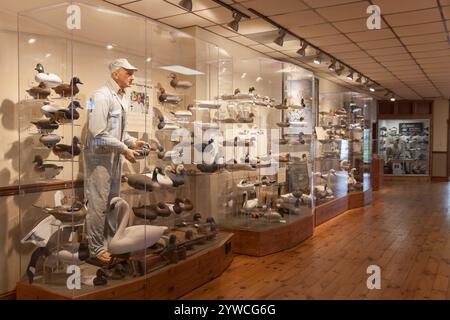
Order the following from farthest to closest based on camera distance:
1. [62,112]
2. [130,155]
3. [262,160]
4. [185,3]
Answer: [262,160], [185,3], [130,155], [62,112]

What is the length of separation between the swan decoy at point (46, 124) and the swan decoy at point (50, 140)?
0.05 m

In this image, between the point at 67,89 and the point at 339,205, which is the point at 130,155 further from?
the point at 339,205

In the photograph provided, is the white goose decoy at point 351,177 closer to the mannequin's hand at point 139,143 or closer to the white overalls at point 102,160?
the mannequin's hand at point 139,143

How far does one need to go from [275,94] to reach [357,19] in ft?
4.39

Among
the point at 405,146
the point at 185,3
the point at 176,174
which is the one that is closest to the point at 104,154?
the point at 176,174

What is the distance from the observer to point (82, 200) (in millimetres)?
3104

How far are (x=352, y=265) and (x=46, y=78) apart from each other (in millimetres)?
3460

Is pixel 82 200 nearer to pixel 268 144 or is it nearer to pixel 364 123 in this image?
pixel 268 144

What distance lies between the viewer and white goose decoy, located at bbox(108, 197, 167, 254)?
317cm

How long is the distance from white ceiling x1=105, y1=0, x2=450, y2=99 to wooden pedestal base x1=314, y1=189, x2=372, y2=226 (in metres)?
2.53

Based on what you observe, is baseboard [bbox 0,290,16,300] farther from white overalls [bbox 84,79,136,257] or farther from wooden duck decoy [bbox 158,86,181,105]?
wooden duck decoy [bbox 158,86,181,105]

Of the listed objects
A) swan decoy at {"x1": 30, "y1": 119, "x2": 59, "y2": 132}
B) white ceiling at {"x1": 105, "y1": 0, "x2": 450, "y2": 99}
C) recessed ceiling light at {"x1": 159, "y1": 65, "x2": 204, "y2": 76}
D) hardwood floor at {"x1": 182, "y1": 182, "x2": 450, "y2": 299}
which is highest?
white ceiling at {"x1": 105, "y1": 0, "x2": 450, "y2": 99}

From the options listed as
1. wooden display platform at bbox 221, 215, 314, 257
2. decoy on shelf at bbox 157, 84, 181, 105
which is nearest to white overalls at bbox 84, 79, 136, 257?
decoy on shelf at bbox 157, 84, 181, 105

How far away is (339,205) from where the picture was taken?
7523 millimetres
